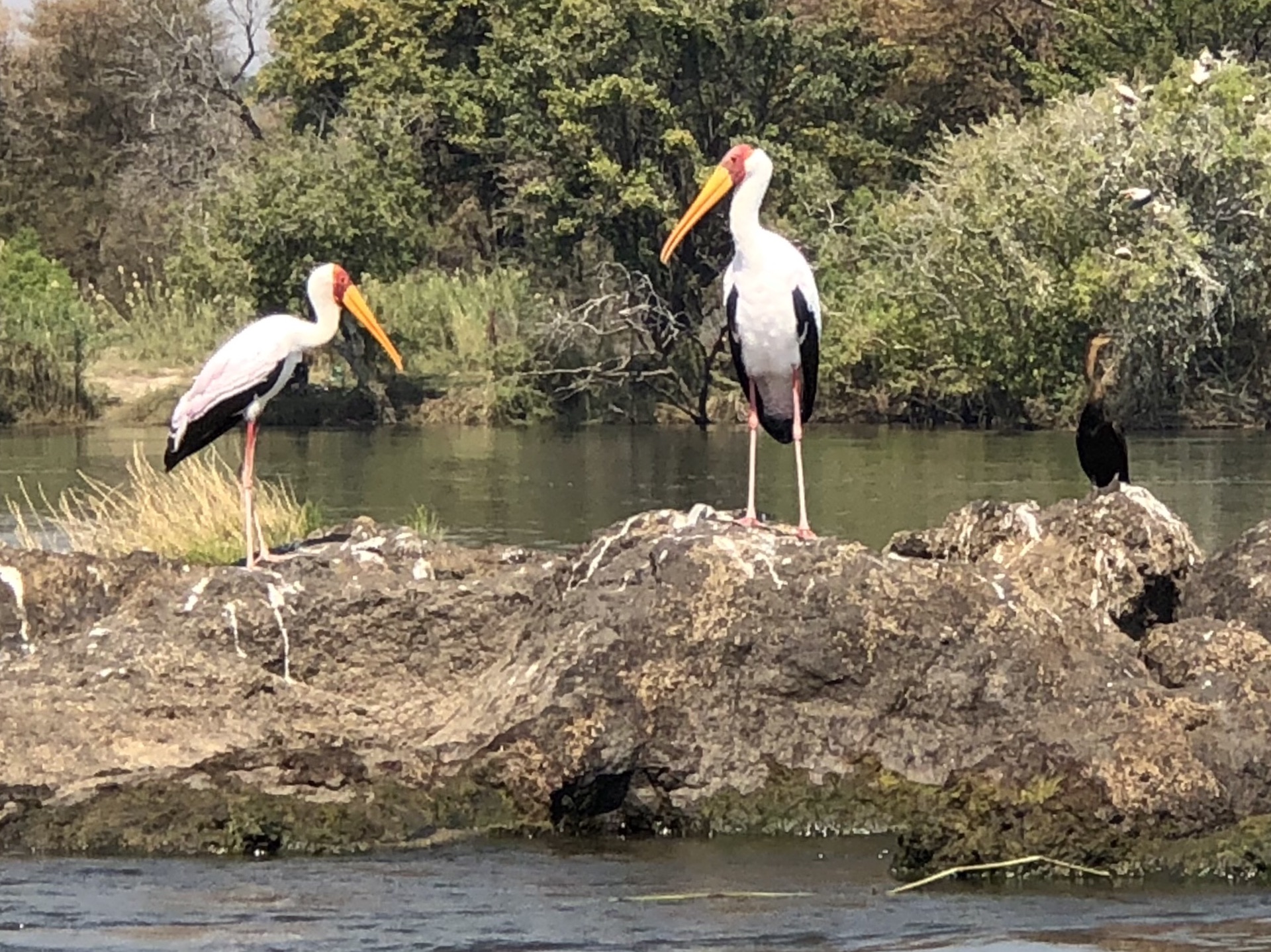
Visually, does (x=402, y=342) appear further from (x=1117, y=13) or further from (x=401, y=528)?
(x=401, y=528)

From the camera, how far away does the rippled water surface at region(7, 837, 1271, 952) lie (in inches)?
372

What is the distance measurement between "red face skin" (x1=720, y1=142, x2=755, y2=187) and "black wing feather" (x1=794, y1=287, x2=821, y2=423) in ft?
2.67

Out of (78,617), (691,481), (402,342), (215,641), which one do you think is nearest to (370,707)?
(215,641)

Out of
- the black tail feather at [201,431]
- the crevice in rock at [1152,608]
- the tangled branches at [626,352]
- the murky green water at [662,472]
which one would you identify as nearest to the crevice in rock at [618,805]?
the crevice in rock at [1152,608]

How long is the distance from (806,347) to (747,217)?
735mm

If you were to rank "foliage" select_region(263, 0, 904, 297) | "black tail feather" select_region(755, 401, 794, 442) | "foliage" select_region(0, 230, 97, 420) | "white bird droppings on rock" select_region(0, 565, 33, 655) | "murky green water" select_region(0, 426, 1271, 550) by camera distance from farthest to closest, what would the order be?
"foliage" select_region(263, 0, 904, 297)
"foliage" select_region(0, 230, 97, 420)
"murky green water" select_region(0, 426, 1271, 550)
"black tail feather" select_region(755, 401, 794, 442)
"white bird droppings on rock" select_region(0, 565, 33, 655)

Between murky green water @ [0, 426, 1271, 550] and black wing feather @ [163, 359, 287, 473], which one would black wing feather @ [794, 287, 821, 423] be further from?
murky green water @ [0, 426, 1271, 550]

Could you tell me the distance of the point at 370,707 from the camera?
11719mm

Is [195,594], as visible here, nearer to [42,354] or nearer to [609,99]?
[42,354]

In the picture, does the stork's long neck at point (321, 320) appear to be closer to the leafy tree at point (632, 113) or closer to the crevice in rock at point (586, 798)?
the crevice in rock at point (586, 798)

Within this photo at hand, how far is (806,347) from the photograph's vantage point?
13.6 meters

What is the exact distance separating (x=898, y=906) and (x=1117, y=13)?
1732 inches

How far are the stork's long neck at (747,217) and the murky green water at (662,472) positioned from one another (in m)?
9.72

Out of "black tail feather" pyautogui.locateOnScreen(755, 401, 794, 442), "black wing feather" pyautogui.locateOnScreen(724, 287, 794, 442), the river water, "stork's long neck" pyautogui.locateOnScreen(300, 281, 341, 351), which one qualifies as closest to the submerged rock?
the river water
